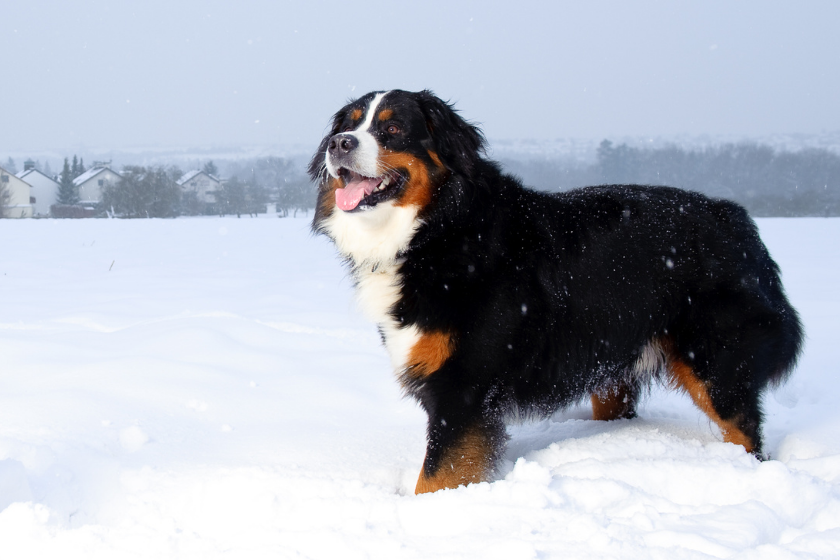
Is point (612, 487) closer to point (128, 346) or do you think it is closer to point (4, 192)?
point (128, 346)

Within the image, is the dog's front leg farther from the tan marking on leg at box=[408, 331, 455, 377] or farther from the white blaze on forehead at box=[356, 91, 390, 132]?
the white blaze on forehead at box=[356, 91, 390, 132]

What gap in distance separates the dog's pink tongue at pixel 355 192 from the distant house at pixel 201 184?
31.3 m

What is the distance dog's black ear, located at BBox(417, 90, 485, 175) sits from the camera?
3.09m

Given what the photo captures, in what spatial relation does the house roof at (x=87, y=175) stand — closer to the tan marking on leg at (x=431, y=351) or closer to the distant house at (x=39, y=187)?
the distant house at (x=39, y=187)

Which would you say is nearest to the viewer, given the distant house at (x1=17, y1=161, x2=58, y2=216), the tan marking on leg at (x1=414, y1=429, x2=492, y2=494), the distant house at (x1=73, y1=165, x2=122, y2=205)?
the tan marking on leg at (x1=414, y1=429, x2=492, y2=494)

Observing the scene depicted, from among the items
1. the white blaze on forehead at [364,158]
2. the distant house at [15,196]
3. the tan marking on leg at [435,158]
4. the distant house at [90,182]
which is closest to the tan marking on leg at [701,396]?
the tan marking on leg at [435,158]

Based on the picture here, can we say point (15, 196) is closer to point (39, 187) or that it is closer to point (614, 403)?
point (39, 187)

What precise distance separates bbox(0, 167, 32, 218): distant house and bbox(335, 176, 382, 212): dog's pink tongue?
129ft

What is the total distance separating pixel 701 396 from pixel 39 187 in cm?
5782

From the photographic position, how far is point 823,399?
4.07 metres

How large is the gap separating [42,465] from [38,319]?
4019 millimetres

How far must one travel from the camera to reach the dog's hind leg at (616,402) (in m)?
3.75

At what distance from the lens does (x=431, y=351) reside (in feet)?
9.24

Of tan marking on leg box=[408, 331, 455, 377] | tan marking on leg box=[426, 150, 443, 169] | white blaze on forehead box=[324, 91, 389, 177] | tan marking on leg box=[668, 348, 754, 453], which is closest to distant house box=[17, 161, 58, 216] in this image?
white blaze on forehead box=[324, 91, 389, 177]
